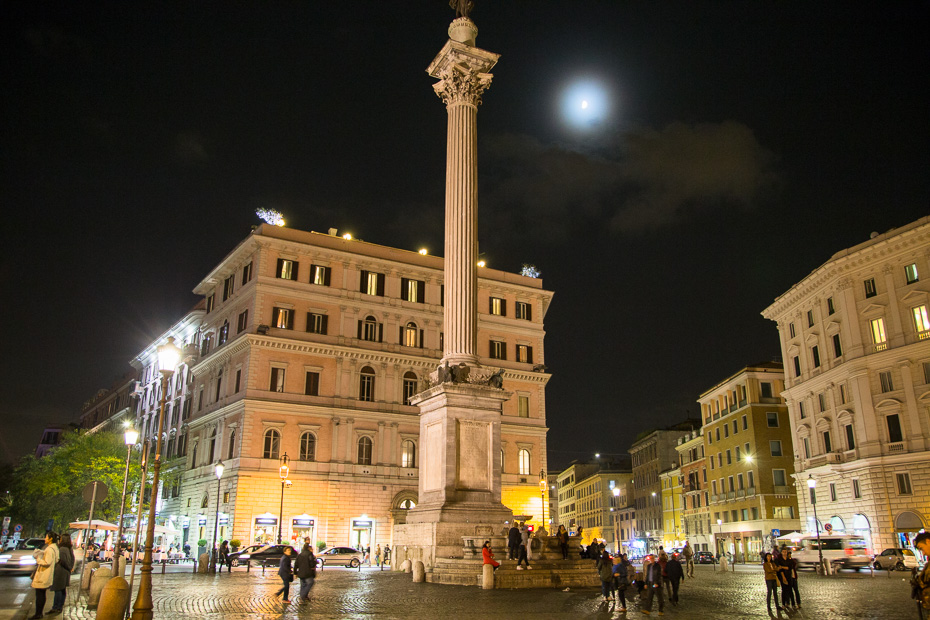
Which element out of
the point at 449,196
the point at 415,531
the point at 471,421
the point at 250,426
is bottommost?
the point at 415,531

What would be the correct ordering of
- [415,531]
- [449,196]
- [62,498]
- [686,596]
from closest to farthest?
[686,596] → [415,531] → [449,196] → [62,498]

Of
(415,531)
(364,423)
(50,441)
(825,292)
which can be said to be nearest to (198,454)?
(364,423)

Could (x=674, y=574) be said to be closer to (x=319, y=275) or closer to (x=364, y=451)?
(x=364, y=451)

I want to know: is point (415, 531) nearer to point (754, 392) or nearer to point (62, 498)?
point (62, 498)

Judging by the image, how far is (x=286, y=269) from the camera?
5200 cm

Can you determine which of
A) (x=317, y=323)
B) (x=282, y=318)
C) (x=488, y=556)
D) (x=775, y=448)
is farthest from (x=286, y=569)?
(x=775, y=448)

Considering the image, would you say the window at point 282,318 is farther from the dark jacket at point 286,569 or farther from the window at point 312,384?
the dark jacket at point 286,569

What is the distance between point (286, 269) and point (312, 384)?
8215 millimetres

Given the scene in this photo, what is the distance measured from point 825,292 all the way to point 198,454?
45403 millimetres

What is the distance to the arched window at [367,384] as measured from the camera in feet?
173

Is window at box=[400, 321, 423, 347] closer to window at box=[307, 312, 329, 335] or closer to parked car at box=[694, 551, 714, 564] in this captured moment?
window at box=[307, 312, 329, 335]

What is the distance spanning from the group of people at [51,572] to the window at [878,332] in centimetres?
4468

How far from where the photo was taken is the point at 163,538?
59.2m

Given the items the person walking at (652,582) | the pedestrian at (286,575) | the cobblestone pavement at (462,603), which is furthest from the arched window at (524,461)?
the person walking at (652,582)
